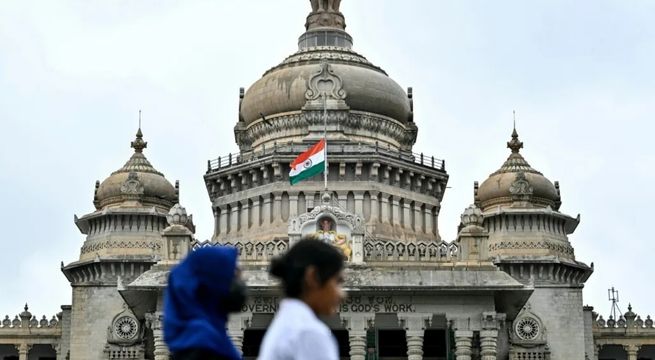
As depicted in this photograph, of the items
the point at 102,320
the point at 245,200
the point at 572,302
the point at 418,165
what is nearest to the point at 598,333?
the point at 572,302

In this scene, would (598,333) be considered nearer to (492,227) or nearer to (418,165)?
(492,227)

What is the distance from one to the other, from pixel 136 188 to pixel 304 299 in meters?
70.7

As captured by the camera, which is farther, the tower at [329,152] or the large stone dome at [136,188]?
the large stone dome at [136,188]

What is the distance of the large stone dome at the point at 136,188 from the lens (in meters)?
78.6

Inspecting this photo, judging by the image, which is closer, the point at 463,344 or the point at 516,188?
the point at 463,344

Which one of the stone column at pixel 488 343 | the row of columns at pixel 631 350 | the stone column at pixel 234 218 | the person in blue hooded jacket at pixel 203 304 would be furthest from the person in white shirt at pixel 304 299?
the row of columns at pixel 631 350

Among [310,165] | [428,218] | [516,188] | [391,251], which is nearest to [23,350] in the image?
[428,218]

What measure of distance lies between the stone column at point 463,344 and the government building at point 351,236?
9 cm

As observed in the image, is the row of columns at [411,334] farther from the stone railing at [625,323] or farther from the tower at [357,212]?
the stone railing at [625,323]

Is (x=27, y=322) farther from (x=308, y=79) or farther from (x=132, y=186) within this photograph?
(x=308, y=79)

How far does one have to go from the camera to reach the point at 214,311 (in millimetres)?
8914

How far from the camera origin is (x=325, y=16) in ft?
252

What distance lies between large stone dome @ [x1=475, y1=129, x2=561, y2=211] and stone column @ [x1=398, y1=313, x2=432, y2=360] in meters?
24.4

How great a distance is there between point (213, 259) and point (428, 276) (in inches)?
1813
